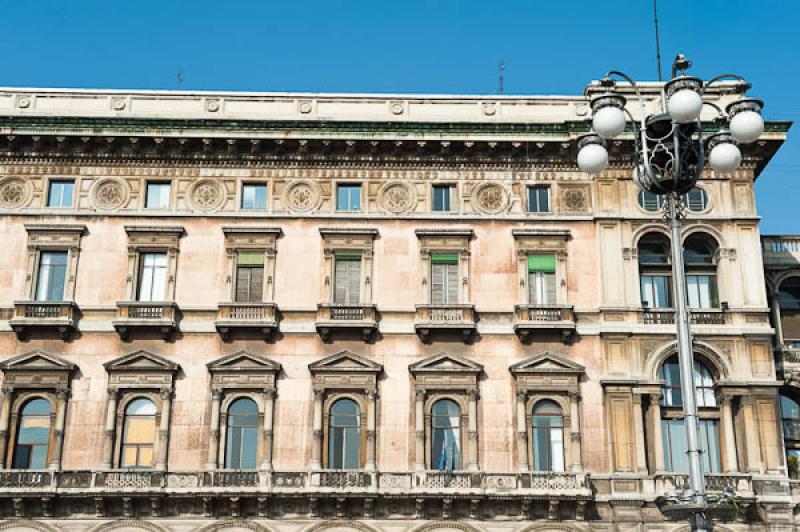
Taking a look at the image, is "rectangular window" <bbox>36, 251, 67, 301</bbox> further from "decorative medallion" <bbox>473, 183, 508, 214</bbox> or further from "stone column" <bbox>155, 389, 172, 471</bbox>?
"decorative medallion" <bbox>473, 183, 508, 214</bbox>

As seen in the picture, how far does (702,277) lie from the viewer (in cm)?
3559

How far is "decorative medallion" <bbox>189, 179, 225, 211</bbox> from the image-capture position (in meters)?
35.6

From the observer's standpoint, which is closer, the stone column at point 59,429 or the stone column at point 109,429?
the stone column at point 59,429

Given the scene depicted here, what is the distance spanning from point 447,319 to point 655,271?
734cm

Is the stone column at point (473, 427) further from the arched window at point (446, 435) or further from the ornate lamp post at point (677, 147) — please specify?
the ornate lamp post at point (677, 147)

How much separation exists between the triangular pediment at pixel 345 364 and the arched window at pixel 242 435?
7.73 feet

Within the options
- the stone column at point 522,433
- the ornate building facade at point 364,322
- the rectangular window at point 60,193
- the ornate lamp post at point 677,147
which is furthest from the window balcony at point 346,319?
the ornate lamp post at point 677,147

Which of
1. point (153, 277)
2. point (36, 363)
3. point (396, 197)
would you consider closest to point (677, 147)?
point (396, 197)

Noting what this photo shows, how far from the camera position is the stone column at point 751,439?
1297 inches

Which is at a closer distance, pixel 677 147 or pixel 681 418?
pixel 677 147

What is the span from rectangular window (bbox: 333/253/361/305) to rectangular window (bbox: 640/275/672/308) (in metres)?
9.45

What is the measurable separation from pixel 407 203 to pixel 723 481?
13.4 m

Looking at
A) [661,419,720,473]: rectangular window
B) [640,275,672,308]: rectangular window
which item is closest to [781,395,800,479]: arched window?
[661,419,720,473]: rectangular window

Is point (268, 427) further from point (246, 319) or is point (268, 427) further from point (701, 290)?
point (701, 290)
